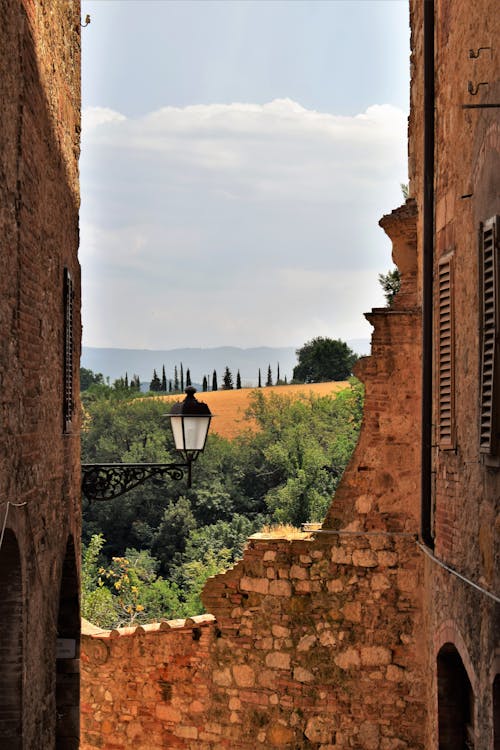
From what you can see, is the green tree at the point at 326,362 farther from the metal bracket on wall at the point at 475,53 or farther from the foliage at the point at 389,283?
the metal bracket on wall at the point at 475,53

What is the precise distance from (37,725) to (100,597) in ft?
96.6

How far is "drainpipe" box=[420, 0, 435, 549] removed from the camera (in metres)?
9.27

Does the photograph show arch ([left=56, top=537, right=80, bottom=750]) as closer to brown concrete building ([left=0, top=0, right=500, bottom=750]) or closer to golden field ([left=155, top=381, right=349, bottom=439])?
brown concrete building ([left=0, top=0, right=500, bottom=750])

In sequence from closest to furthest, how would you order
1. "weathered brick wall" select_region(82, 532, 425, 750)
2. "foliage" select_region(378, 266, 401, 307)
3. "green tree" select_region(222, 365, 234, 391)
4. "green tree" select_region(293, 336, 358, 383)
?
1. "weathered brick wall" select_region(82, 532, 425, 750)
2. "foliage" select_region(378, 266, 401, 307)
3. "green tree" select_region(293, 336, 358, 383)
4. "green tree" select_region(222, 365, 234, 391)

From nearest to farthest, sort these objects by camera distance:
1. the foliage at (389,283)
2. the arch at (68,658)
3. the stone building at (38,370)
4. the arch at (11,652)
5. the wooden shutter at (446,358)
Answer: the stone building at (38,370) < the arch at (11,652) < the wooden shutter at (446,358) < the arch at (68,658) < the foliage at (389,283)

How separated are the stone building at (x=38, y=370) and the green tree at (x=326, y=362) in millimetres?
71317

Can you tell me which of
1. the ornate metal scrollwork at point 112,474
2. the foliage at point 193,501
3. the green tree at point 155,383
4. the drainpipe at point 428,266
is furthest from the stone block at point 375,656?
the green tree at point 155,383

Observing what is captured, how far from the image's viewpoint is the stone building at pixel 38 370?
5.94 m

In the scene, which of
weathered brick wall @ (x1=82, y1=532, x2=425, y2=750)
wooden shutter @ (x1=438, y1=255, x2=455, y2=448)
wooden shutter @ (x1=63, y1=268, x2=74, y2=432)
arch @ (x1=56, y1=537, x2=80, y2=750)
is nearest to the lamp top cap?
wooden shutter @ (x1=63, y1=268, x2=74, y2=432)

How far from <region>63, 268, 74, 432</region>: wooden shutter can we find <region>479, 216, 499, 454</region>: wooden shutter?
354cm

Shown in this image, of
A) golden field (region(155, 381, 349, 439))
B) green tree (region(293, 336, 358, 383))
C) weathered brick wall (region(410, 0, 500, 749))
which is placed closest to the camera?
weathered brick wall (region(410, 0, 500, 749))

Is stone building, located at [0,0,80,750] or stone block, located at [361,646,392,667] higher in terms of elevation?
stone building, located at [0,0,80,750]

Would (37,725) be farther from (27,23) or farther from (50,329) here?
(27,23)

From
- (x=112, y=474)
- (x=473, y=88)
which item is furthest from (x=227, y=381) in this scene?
(x=473, y=88)
